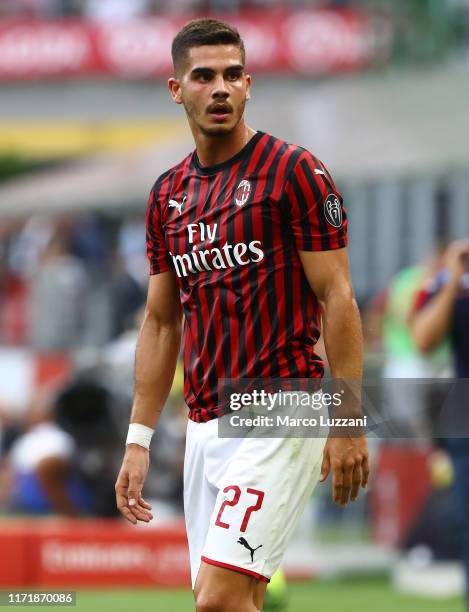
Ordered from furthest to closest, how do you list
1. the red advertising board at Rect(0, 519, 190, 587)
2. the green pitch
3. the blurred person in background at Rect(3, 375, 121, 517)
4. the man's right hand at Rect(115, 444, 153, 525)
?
1. the blurred person in background at Rect(3, 375, 121, 517)
2. the red advertising board at Rect(0, 519, 190, 587)
3. the green pitch
4. the man's right hand at Rect(115, 444, 153, 525)

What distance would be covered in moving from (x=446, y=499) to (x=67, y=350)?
4.79 m

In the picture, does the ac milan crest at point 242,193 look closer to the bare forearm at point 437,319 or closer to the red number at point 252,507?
the red number at point 252,507

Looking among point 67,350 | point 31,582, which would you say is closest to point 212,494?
point 31,582

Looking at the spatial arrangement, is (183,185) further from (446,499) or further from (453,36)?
(453,36)

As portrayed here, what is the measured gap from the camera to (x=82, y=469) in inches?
460

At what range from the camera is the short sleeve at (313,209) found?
5.29 meters

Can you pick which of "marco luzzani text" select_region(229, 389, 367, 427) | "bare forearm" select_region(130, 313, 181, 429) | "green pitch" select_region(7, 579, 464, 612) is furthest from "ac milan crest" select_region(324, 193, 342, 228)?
"green pitch" select_region(7, 579, 464, 612)

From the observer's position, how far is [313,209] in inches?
208

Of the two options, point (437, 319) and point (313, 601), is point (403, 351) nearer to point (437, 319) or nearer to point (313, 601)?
point (313, 601)

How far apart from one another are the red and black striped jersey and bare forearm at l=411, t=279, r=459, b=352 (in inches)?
87.0

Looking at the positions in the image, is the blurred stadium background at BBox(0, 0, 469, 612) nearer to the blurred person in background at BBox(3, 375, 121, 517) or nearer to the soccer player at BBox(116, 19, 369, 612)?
the blurred person in background at BBox(3, 375, 121, 517)

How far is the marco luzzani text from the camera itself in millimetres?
5336

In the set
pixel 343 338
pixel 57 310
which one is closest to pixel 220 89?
pixel 343 338

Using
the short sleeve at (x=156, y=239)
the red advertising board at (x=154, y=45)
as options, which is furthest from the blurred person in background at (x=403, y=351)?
the red advertising board at (x=154, y=45)
